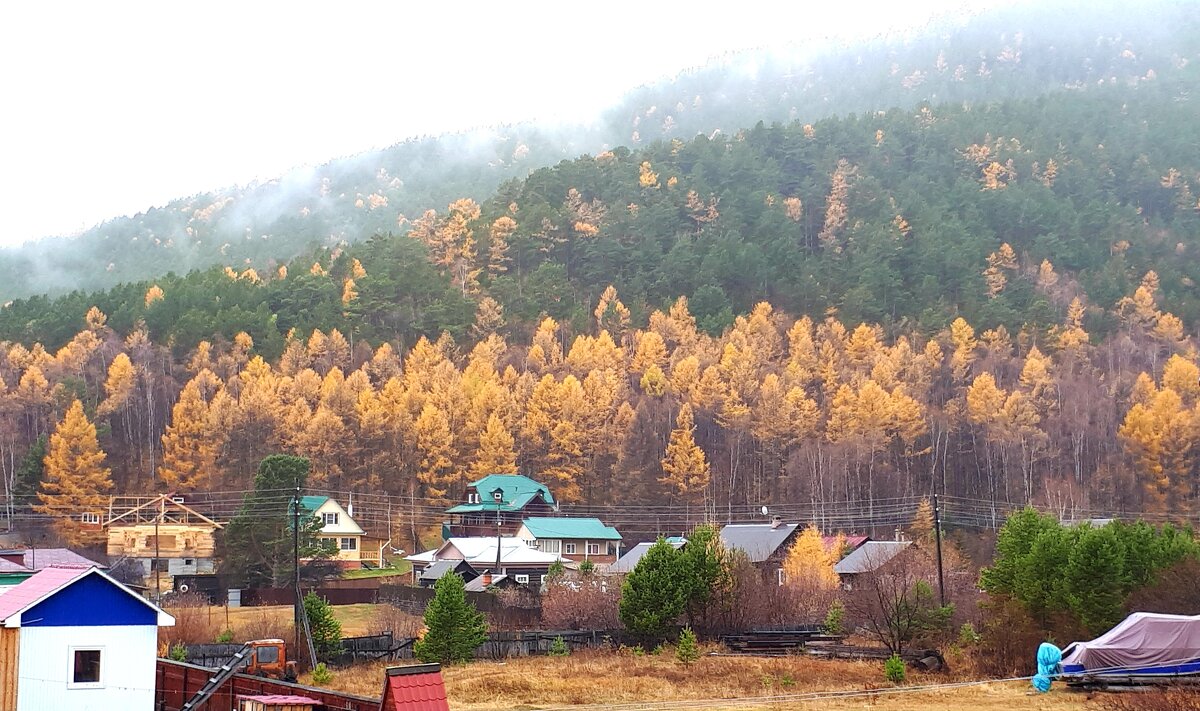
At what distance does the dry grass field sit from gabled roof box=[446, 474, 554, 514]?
36087mm

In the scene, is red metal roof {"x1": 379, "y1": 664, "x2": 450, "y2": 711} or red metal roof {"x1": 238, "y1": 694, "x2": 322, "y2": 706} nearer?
red metal roof {"x1": 379, "y1": 664, "x2": 450, "y2": 711}

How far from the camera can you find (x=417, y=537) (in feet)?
259

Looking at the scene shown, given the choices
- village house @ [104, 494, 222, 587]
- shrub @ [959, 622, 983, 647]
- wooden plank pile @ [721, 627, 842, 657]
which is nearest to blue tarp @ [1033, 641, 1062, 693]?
shrub @ [959, 622, 983, 647]

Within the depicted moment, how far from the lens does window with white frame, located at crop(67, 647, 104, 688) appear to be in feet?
72.0

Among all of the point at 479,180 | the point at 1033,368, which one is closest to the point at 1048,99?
the point at 1033,368

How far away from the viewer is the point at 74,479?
78.5 m

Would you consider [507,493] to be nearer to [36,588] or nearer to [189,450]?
[189,450]

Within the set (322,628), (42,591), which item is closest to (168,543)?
(322,628)

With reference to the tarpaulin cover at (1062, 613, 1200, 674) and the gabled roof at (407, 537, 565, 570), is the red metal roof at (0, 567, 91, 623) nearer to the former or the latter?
the tarpaulin cover at (1062, 613, 1200, 674)

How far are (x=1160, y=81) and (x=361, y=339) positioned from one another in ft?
426

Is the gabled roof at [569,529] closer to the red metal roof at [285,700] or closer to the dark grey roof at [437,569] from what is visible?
the dark grey roof at [437,569]

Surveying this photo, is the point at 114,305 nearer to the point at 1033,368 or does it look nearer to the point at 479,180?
the point at 1033,368

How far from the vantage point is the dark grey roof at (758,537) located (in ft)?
209

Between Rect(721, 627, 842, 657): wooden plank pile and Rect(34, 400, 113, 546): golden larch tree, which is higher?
Rect(34, 400, 113, 546): golden larch tree
